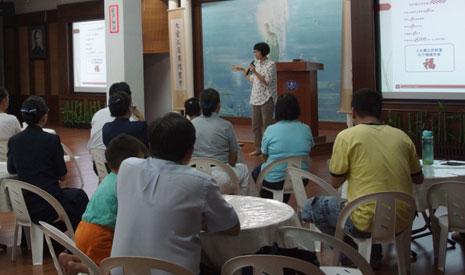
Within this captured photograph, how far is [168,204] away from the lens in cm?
244

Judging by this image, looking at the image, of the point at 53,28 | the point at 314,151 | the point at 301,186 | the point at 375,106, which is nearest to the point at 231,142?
the point at 301,186

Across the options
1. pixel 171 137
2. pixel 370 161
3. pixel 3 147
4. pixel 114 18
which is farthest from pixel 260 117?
pixel 171 137

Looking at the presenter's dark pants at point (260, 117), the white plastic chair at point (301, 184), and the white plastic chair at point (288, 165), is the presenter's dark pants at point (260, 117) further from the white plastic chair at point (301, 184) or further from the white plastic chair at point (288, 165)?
the white plastic chair at point (301, 184)

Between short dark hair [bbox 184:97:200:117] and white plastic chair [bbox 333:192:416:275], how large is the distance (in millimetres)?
1952

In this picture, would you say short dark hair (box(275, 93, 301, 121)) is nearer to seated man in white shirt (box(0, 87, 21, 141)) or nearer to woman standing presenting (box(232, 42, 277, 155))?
seated man in white shirt (box(0, 87, 21, 141))

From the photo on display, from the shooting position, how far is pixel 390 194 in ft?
11.1

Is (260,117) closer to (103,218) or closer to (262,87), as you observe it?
(262,87)

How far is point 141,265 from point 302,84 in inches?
283

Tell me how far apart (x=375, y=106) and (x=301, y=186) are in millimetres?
868

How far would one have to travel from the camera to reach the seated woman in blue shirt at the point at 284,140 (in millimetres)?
4828

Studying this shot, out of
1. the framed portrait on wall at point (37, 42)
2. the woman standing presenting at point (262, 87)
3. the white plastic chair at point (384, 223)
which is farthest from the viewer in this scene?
the framed portrait on wall at point (37, 42)

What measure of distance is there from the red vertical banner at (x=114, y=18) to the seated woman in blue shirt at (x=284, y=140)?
5.68m

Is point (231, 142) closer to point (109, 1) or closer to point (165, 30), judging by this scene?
point (109, 1)

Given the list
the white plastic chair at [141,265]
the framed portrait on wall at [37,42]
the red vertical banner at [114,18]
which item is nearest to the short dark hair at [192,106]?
the white plastic chair at [141,265]
